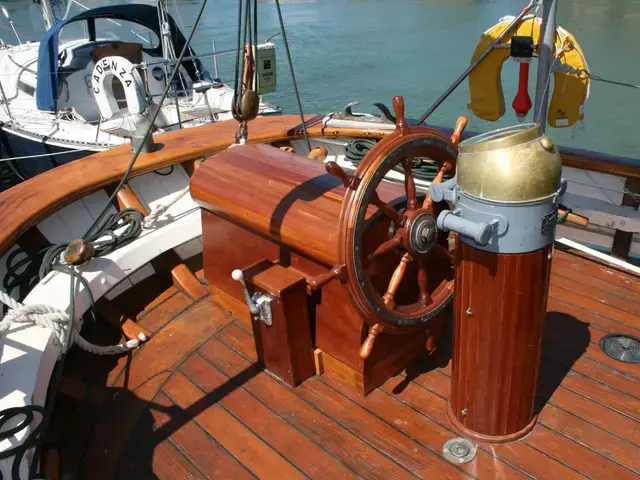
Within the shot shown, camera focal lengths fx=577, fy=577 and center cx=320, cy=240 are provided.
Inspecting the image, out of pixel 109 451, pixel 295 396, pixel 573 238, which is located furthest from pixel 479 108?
pixel 109 451

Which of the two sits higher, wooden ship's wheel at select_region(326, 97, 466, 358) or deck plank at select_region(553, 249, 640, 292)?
wooden ship's wheel at select_region(326, 97, 466, 358)

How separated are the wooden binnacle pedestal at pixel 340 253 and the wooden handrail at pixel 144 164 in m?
0.69

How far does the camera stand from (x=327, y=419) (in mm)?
1999

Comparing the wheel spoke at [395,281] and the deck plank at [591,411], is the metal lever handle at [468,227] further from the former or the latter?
the deck plank at [591,411]

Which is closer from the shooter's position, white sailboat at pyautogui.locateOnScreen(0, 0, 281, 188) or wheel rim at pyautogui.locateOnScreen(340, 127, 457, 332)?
wheel rim at pyautogui.locateOnScreen(340, 127, 457, 332)

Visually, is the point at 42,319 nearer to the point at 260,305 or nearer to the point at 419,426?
the point at 260,305

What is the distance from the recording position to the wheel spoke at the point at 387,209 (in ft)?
5.72

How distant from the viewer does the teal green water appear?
12.8 meters

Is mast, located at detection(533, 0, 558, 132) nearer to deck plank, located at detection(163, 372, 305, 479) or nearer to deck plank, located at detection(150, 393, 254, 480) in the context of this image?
deck plank, located at detection(163, 372, 305, 479)

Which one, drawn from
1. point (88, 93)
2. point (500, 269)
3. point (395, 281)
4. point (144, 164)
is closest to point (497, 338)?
point (500, 269)

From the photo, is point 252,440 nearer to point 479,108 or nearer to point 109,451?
point 109,451

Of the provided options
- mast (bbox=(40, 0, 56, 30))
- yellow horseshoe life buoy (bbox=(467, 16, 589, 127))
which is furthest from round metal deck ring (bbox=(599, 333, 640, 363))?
mast (bbox=(40, 0, 56, 30))

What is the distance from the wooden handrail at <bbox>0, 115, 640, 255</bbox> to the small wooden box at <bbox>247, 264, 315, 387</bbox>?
3.57 ft

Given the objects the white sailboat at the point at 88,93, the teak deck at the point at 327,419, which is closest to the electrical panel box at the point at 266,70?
the teak deck at the point at 327,419
